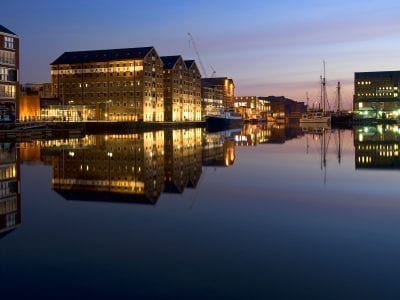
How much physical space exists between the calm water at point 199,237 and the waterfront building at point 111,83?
3065 inches

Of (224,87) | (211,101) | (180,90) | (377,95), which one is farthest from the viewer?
(224,87)

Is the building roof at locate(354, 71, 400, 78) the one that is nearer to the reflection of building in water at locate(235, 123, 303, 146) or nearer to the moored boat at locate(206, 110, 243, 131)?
the moored boat at locate(206, 110, 243, 131)

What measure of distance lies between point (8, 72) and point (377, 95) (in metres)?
139

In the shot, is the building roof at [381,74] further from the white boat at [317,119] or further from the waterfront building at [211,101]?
the waterfront building at [211,101]

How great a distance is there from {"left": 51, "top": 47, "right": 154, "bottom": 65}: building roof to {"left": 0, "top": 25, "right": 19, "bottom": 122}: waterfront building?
34.9m

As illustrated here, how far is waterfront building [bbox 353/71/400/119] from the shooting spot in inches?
6516

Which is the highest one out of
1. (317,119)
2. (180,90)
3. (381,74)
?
(381,74)

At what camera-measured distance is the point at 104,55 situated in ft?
338

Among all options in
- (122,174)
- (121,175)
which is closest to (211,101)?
(122,174)

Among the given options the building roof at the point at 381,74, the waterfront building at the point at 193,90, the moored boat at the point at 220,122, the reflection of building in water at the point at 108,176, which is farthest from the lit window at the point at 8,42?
the building roof at the point at 381,74

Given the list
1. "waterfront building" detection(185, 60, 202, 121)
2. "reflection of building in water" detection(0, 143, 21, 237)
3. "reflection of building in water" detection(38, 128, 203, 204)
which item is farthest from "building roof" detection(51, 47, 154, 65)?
"reflection of building in water" detection(0, 143, 21, 237)

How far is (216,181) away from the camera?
21578mm

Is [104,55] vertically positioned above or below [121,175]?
above

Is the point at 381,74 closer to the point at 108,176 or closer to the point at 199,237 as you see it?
the point at 108,176
